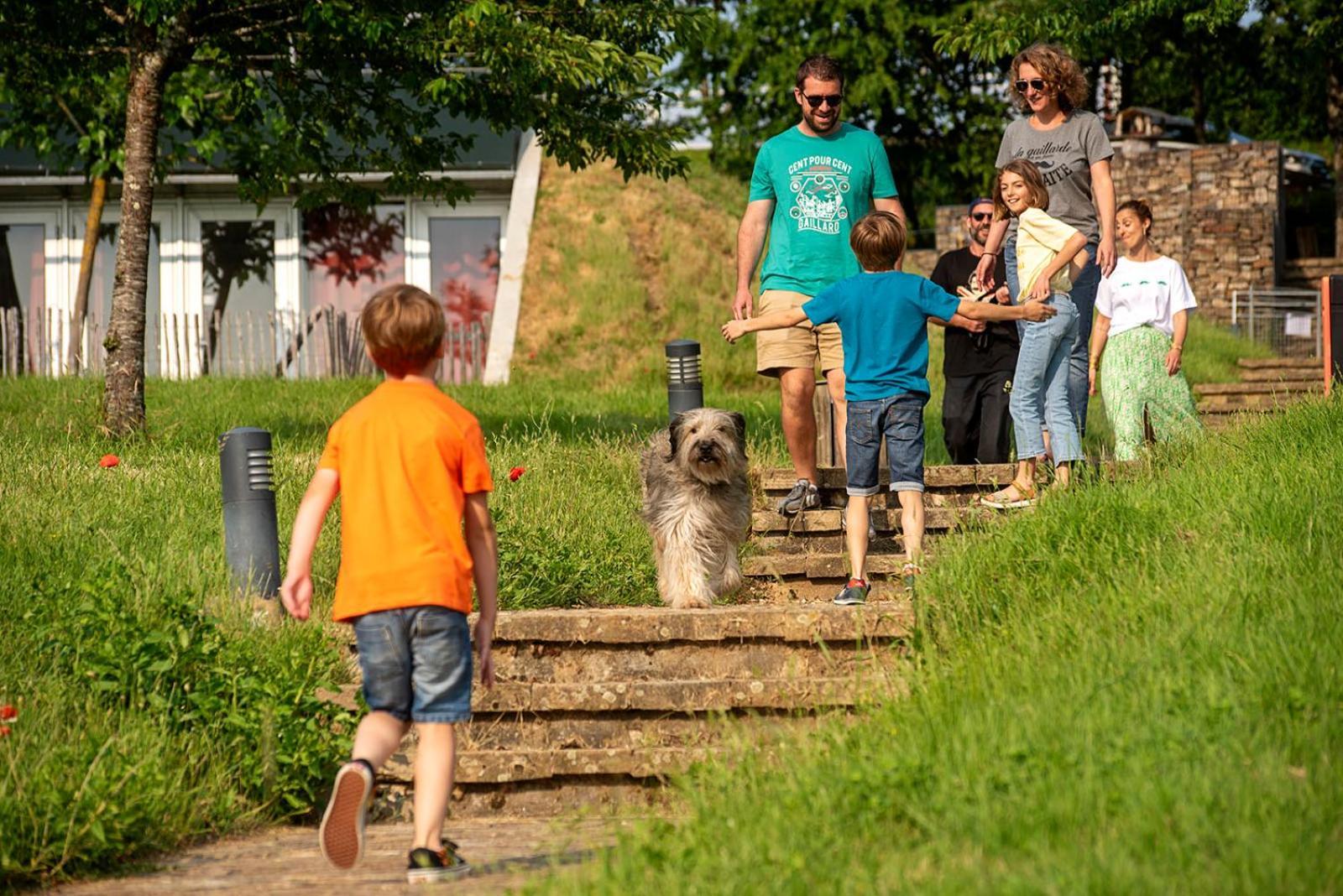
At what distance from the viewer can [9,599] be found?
6613 millimetres

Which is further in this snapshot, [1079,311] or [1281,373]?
[1281,373]

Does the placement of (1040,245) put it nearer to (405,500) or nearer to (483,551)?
(483,551)

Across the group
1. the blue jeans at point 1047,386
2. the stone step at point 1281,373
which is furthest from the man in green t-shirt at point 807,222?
the stone step at point 1281,373

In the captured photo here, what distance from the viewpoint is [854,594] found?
7.04m

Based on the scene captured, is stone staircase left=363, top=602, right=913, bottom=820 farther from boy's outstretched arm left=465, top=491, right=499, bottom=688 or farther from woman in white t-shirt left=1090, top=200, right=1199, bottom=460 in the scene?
woman in white t-shirt left=1090, top=200, right=1199, bottom=460

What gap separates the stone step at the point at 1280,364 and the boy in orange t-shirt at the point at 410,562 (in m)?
15.4

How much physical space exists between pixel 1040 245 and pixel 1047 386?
0.77 metres

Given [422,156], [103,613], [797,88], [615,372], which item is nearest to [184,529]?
[103,613]

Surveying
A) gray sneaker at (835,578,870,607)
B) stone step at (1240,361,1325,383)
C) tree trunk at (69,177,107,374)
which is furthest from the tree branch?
gray sneaker at (835,578,870,607)

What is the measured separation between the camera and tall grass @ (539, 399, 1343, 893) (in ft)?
12.6

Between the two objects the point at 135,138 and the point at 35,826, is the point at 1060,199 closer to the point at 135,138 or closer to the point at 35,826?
the point at 35,826

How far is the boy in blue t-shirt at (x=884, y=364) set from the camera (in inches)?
289

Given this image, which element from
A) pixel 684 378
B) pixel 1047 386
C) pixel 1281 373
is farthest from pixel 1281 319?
pixel 1047 386

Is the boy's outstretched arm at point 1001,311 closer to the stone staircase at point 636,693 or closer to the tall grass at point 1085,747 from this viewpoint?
the tall grass at point 1085,747
